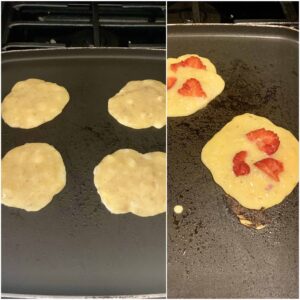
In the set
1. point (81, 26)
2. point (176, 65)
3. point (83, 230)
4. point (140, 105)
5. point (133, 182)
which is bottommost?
point (83, 230)

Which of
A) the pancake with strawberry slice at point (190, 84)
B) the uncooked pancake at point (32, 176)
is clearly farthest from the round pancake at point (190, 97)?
the uncooked pancake at point (32, 176)

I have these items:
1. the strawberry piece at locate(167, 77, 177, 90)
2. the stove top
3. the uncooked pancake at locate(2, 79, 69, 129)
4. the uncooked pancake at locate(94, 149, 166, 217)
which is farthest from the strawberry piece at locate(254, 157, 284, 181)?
the uncooked pancake at locate(2, 79, 69, 129)

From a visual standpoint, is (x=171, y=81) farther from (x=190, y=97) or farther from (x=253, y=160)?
(x=253, y=160)

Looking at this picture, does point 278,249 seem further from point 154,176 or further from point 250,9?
point 250,9

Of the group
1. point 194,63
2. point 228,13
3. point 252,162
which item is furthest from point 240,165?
point 228,13

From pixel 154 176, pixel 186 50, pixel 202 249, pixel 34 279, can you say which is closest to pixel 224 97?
pixel 186 50

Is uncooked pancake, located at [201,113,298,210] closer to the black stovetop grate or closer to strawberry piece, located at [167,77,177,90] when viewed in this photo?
strawberry piece, located at [167,77,177,90]

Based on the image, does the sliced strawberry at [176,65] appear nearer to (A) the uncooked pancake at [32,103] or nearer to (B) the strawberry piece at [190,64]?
(B) the strawberry piece at [190,64]
